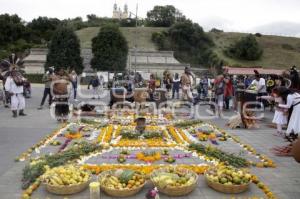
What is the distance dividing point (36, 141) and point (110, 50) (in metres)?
34.2

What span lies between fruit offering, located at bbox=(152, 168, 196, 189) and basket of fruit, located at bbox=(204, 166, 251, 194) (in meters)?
0.33

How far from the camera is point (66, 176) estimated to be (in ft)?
19.6

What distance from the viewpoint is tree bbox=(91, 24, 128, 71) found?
43000 mm

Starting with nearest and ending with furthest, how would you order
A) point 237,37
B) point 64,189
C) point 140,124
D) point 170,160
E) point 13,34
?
point 64,189, point 170,160, point 140,124, point 13,34, point 237,37

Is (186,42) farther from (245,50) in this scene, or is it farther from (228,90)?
(228,90)

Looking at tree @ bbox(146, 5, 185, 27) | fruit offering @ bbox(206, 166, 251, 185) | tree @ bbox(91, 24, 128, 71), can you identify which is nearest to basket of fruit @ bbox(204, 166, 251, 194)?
fruit offering @ bbox(206, 166, 251, 185)

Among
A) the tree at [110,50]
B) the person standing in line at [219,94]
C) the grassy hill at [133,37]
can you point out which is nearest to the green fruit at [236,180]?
the person standing in line at [219,94]

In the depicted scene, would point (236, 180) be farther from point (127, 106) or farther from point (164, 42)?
point (164, 42)

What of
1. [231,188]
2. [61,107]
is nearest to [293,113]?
[231,188]

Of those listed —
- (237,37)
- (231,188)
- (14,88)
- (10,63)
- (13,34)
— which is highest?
(237,37)

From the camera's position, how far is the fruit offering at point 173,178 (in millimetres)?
5786

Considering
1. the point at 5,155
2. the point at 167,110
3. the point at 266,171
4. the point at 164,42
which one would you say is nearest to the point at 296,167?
the point at 266,171

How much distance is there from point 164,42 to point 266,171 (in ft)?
174

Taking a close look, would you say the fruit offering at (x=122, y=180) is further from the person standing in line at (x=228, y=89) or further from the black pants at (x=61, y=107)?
the person standing in line at (x=228, y=89)
